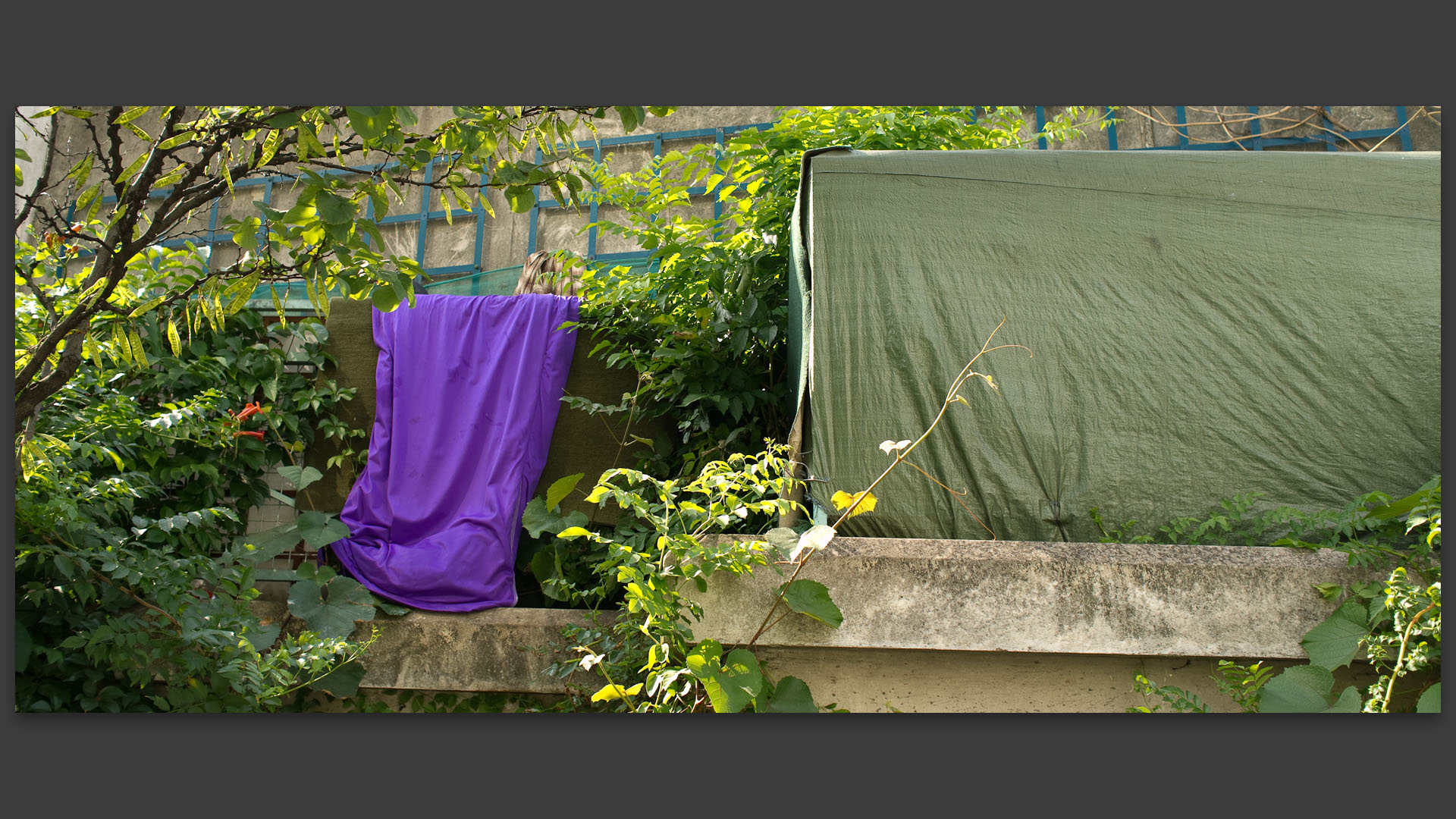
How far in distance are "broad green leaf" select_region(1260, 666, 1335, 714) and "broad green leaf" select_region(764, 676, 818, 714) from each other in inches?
48.8

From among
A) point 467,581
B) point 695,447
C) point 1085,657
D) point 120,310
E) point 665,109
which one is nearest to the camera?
point 665,109

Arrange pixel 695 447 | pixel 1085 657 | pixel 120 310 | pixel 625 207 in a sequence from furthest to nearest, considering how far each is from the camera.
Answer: pixel 625 207
pixel 695 447
pixel 120 310
pixel 1085 657

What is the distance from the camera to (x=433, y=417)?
146 inches

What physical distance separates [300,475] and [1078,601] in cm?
275

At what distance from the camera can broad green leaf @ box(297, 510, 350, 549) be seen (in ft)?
10.9

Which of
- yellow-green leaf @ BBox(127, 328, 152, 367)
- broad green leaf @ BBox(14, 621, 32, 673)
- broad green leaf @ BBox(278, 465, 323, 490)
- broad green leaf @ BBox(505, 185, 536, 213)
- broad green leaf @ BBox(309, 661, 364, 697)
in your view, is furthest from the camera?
broad green leaf @ BBox(278, 465, 323, 490)

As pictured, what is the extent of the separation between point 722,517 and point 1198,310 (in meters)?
1.67

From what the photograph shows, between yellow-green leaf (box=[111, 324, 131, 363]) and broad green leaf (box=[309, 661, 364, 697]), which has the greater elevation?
yellow-green leaf (box=[111, 324, 131, 363])

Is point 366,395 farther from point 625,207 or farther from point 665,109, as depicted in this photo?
point 665,109

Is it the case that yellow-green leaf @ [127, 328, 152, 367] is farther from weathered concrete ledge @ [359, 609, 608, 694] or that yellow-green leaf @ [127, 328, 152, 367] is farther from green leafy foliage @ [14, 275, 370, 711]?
weathered concrete ledge @ [359, 609, 608, 694]

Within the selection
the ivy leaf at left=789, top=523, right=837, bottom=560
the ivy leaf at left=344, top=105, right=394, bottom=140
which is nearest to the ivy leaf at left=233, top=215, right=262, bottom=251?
the ivy leaf at left=344, top=105, right=394, bottom=140

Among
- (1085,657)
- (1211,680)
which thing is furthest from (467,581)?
(1211,680)

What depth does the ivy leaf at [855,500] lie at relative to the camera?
2.65 metres

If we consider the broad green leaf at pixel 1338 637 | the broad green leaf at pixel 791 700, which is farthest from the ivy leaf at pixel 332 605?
the broad green leaf at pixel 1338 637
